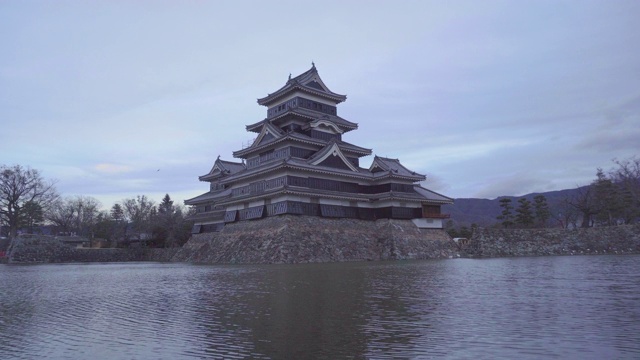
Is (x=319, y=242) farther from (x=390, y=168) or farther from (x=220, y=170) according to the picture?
(x=220, y=170)

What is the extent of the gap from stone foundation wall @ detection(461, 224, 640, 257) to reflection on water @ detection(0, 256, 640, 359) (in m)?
25.0

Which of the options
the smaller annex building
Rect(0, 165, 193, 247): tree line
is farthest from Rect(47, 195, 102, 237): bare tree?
the smaller annex building

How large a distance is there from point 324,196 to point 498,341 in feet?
115

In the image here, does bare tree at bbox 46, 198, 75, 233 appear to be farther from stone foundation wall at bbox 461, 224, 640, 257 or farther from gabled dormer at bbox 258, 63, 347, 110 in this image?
stone foundation wall at bbox 461, 224, 640, 257

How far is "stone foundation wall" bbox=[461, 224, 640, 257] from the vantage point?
1543 inches

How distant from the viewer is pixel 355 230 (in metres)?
43.9

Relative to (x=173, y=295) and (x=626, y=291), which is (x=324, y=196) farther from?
(x=626, y=291)

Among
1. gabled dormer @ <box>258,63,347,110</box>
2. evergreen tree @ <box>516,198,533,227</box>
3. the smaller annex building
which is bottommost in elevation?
evergreen tree @ <box>516,198,533,227</box>

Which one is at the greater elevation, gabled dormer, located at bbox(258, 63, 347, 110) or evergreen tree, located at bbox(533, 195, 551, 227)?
gabled dormer, located at bbox(258, 63, 347, 110)

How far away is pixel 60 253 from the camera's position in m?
54.9

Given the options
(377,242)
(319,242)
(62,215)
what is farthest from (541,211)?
(62,215)

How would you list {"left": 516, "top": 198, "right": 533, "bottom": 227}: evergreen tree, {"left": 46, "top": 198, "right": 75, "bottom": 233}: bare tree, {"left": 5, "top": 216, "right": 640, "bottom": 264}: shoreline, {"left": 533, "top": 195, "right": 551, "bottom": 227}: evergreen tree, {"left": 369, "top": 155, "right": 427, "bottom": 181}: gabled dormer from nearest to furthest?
{"left": 5, "top": 216, "right": 640, "bottom": 264}: shoreline → {"left": 369, "top": 155, "right": 427, "bottom": 181}: gabled dormer → {"left": 516, "top": 198, "right": 533, "bottom": 227}: evergreen tree → {"left": 533, "top": 195, "right": 551, "bottom": 227}: evergreen tree → {"left": 46, "top": 198, "right": 75, "bottom": 233}: bare tree

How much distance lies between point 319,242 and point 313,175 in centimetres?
716

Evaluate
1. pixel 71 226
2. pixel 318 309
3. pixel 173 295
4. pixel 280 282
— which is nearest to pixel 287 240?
pixel 280 282
